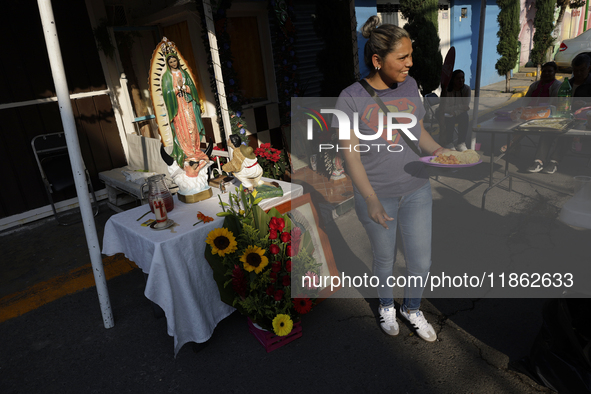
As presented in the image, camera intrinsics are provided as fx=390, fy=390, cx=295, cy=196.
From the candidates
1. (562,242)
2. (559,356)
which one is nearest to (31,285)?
(559,356)

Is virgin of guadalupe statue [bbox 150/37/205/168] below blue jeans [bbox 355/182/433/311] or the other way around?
the other way around

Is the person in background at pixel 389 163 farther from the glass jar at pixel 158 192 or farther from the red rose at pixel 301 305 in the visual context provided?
the glass jar at pixel 158 192

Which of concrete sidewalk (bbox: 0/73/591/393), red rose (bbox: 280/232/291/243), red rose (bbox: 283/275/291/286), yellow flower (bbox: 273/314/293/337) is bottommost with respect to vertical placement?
concrete sidewalk (bbox: 0/73/591/393)

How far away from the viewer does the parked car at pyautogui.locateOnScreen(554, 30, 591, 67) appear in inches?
586

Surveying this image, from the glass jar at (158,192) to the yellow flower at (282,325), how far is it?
1.20m

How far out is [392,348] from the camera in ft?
9.15

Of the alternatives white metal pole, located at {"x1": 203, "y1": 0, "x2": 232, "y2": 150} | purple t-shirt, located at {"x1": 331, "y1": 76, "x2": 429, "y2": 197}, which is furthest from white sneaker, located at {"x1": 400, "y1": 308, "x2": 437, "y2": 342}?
white metal pole, located at {"x1": 203, "y1": 0, "x2": 232, "y2": 150}

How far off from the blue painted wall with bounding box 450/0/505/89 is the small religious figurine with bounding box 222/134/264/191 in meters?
10.4

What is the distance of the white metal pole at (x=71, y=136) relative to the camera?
2.66 meters

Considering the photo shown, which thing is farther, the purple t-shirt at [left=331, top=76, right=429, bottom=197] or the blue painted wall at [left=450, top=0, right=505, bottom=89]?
the blue painted wall at [left=450, top=0, right=505, bottom=89]

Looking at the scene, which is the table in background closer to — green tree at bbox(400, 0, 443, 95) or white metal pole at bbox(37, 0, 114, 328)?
green tree at bbox(400, 0, 443, 95)

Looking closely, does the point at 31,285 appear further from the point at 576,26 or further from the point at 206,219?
the point at 576,26

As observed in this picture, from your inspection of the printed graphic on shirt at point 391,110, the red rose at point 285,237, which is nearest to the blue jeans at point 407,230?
the printed graphic on shirt at point 391,110

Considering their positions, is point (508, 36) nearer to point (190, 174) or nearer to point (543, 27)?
point (543, 27)
